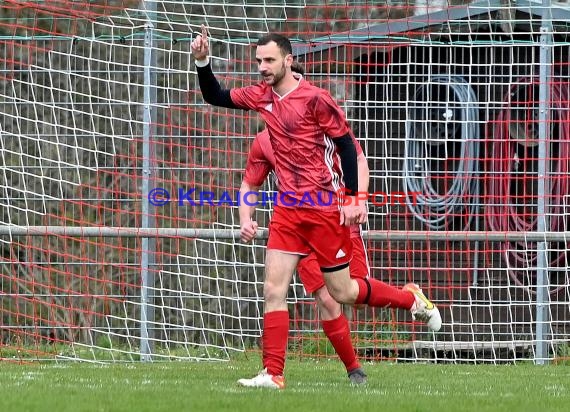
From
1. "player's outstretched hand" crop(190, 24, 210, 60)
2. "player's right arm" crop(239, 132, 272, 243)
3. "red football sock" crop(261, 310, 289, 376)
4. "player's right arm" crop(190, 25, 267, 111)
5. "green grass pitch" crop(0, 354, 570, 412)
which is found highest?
"player's outstretched hand" crop(190, 24, 210, 60)

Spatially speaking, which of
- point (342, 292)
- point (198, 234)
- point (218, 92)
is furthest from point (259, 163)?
point (198, 234)

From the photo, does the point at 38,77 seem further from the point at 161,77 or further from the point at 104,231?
the point at 104,231

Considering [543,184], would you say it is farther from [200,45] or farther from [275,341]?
[200,45]

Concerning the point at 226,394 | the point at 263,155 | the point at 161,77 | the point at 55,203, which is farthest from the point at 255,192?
the point at 55,203

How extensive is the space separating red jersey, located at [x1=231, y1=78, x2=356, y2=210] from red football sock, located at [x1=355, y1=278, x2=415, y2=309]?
3.31 feet

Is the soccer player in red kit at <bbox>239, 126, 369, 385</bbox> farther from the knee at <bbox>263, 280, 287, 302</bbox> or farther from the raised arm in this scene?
the raised arm

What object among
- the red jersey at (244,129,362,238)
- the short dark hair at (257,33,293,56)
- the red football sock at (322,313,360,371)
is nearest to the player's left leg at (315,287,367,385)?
the red football sock at (322,313,360,371)

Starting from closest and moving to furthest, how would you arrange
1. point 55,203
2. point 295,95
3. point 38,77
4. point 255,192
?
point 295,95
point 255,192
point 55,203
point 38,77

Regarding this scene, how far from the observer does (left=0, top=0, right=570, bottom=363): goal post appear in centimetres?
1170

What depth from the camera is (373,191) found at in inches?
546

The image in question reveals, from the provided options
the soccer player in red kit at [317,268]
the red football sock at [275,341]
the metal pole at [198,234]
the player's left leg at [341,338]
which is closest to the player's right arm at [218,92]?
the soccer player in red kit at [317,268]

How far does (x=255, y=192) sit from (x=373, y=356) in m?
3.85

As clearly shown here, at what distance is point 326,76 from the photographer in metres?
12.7

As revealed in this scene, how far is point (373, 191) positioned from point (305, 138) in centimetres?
561
